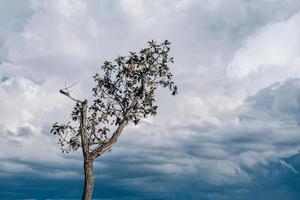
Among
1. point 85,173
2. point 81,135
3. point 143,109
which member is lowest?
point 85,173

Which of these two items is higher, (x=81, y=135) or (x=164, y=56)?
(x=164, y=56)

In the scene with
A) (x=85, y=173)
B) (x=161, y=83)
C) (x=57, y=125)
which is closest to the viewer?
(x=85, y=173)

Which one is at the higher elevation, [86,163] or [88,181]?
[86,163]

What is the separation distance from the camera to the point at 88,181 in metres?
43.3

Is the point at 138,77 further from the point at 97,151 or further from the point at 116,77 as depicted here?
the point at 97,151

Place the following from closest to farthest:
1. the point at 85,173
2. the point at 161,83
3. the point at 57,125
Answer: the point at 85,173 → the point at 57,125 → the point at 161,83

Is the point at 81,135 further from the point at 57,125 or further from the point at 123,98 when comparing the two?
the point at 123,98

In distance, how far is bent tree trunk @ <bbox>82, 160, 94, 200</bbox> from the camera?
142ft

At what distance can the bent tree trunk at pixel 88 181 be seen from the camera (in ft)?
142

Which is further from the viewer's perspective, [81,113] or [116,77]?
[116,77]

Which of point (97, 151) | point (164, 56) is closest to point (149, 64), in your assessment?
point (164, 56)

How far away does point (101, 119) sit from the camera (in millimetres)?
47938

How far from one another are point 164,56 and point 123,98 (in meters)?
5.64

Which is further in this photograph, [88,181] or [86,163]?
[86,163]
